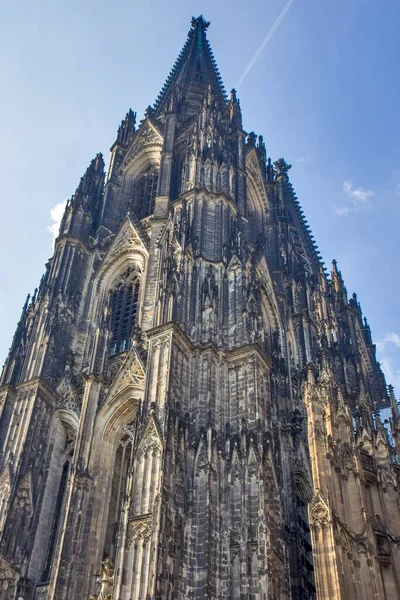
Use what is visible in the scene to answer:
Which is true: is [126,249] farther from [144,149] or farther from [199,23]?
[199,23]

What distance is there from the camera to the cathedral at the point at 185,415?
1902 centimetres

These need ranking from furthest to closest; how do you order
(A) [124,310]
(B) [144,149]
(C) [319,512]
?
(B) [144,149] → (A) [124,310] → (C) [319,512]

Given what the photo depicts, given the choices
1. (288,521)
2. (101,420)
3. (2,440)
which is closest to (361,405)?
(288,521)

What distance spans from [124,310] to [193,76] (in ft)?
76.0

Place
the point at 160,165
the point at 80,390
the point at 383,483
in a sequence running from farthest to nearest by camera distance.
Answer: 1. the point at 160,165
2. the point at 80,390
3. the point at 383,483

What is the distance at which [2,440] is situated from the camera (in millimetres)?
26719

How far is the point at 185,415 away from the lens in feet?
74.8

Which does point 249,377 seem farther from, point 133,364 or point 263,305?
point 263,305

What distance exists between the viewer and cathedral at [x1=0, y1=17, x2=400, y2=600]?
1902cm

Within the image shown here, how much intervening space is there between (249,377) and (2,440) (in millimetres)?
9552

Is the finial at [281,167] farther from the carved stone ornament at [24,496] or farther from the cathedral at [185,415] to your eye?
the carved stone ornament at [24,496]

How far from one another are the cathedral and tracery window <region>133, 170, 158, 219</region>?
14cm

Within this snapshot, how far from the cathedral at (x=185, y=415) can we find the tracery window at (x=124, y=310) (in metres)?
0.08

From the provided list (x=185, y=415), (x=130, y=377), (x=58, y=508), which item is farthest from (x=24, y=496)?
(x=185, y=415)
